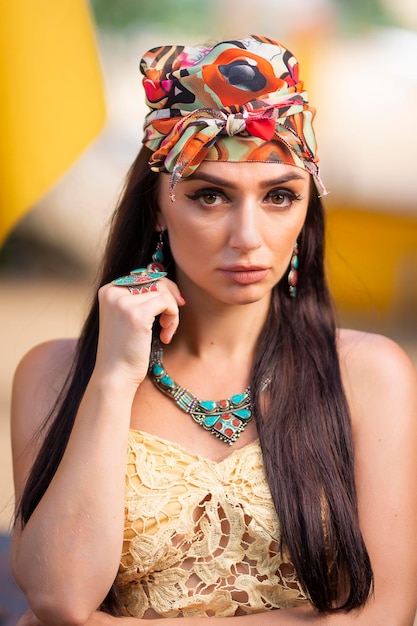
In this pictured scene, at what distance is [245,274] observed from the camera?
2418 millimetres

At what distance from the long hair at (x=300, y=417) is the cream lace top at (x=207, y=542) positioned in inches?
2.2

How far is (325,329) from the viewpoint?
274 centimetres

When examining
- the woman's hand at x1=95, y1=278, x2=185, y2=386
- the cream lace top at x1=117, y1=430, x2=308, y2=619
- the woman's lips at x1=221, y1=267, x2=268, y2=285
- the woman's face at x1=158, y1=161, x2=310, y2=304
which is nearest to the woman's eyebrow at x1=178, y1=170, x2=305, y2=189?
the woman's face at x1=158, y1=161, x2=310, y2=304

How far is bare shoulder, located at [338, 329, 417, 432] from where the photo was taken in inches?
99.2

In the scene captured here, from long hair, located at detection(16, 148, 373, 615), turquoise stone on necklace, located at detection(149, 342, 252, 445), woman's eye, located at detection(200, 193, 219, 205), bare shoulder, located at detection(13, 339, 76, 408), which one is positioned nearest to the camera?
long hair, located at detection(16, 148, 373, 615)

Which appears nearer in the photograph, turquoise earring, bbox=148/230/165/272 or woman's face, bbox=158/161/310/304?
woman's face, bbox=158/161/310/304

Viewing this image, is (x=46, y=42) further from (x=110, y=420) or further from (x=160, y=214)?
(x=110, y=420)

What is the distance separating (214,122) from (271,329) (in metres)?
0.60

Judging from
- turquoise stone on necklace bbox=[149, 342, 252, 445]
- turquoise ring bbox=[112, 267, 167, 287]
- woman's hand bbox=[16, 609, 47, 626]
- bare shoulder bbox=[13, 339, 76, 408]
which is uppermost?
turquoise ring bbox=[112, 267, 167, 287]

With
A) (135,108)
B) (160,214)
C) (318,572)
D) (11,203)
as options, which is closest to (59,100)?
(11,203)

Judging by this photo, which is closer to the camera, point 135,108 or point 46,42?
point 46,42

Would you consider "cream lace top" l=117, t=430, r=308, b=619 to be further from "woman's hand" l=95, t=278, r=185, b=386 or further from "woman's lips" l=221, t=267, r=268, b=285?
"woman's lips" l=221, t=267, r=268, b=285

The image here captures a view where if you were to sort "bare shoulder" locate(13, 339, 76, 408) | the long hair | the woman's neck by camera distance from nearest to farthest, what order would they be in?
the long hair < the woman's neck < "bare shoulder" locate(13, 339, 76, 408)

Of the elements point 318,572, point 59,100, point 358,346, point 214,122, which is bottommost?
point 318,572
